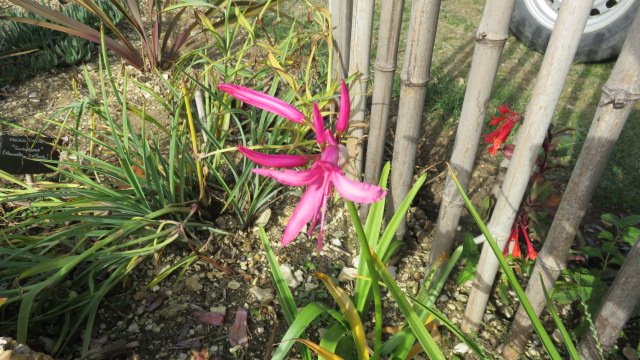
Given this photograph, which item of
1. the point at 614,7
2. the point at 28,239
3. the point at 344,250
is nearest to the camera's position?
the point at 28,239

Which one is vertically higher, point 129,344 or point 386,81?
point 386,81

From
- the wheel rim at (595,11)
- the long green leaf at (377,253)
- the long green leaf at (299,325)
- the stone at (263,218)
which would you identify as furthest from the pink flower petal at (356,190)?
the wheel rim at (595,11)

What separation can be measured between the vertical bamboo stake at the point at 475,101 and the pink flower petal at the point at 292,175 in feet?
2.50

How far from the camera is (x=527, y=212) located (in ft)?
5.60

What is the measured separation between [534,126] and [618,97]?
8.4 inches

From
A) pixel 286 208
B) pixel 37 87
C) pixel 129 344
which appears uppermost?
pixel 37 87

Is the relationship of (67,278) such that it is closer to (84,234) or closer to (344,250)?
(84,234)

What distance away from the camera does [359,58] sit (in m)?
1.67

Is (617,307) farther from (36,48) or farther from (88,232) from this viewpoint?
(36,48)

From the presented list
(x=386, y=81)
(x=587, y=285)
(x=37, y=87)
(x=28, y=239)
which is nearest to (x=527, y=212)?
(x=587, y=285)

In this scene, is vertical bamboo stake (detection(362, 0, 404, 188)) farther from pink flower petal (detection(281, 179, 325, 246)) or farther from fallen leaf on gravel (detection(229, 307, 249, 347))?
pink flower petal (detection(281, 179, 325, 246))

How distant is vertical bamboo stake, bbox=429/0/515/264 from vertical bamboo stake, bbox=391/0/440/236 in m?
0.17

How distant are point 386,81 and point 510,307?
1.00 meters

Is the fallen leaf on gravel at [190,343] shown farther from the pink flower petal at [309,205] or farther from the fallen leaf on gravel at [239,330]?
the pink flower petal at [309,205]
